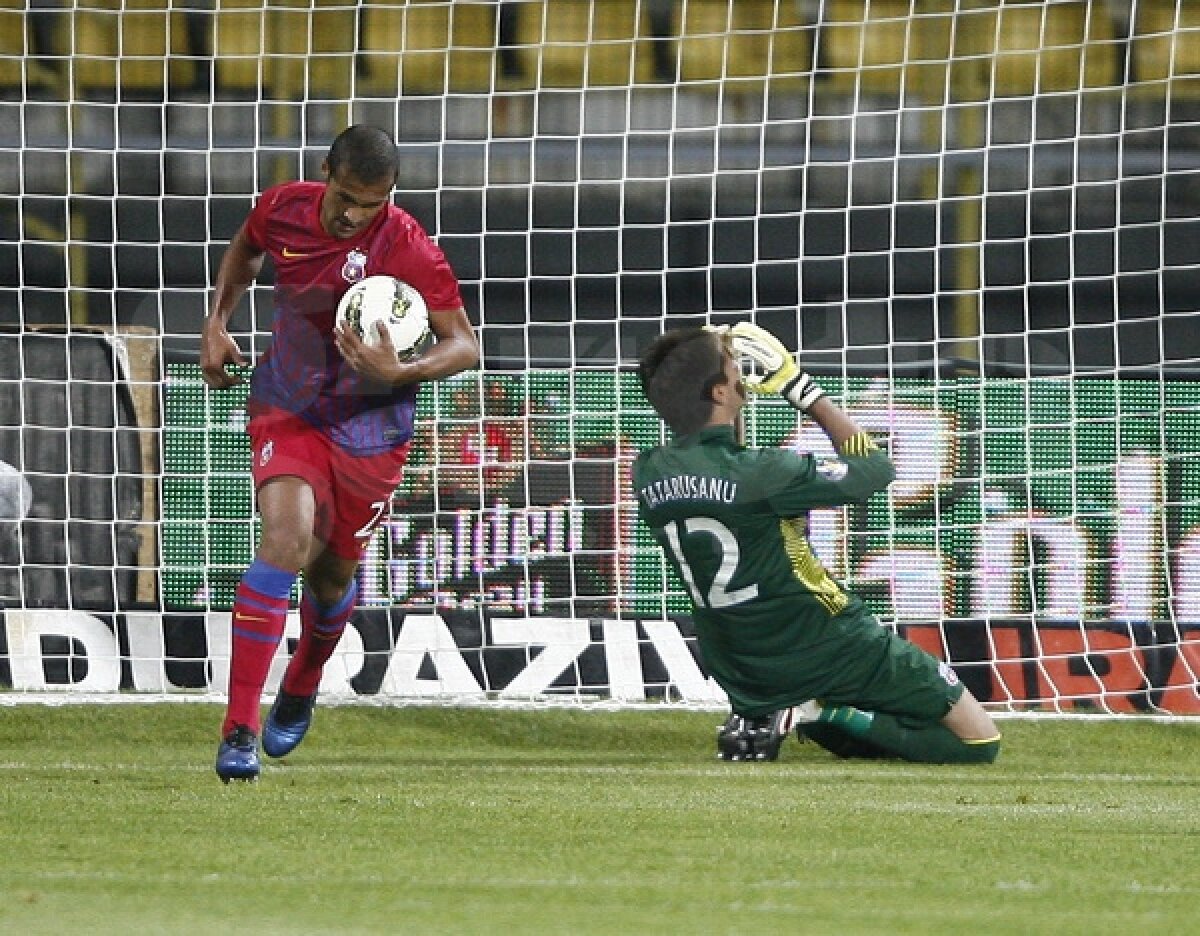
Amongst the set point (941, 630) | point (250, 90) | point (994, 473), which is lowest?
point (941, 630)

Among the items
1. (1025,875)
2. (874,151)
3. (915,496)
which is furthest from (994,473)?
(1025,875)

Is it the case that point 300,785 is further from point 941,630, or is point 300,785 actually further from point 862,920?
point 941,630

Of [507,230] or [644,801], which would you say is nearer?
[644,801]

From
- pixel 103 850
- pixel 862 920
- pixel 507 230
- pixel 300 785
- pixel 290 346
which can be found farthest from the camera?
pixel 507 230

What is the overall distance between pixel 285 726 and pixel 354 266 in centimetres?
126

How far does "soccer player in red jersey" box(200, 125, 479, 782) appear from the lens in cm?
532

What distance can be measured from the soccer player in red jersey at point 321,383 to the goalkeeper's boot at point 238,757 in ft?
0.73

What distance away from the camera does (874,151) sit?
28.9 feet

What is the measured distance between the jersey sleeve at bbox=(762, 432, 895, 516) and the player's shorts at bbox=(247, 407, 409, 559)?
101 centimetres

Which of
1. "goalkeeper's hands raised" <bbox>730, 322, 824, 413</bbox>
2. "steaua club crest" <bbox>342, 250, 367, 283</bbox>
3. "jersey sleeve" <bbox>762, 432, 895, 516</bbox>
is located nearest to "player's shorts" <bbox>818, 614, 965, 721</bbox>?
"jersey sleeve" <bbox>762, 432, 895, 516</bbox>

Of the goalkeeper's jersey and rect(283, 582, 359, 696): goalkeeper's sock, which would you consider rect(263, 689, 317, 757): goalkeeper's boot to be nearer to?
rect(283, 582, 359, 696): goalkeeper's sock

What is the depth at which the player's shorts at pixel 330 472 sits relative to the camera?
5.46m

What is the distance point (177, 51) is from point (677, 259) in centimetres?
226

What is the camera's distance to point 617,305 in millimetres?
8477
